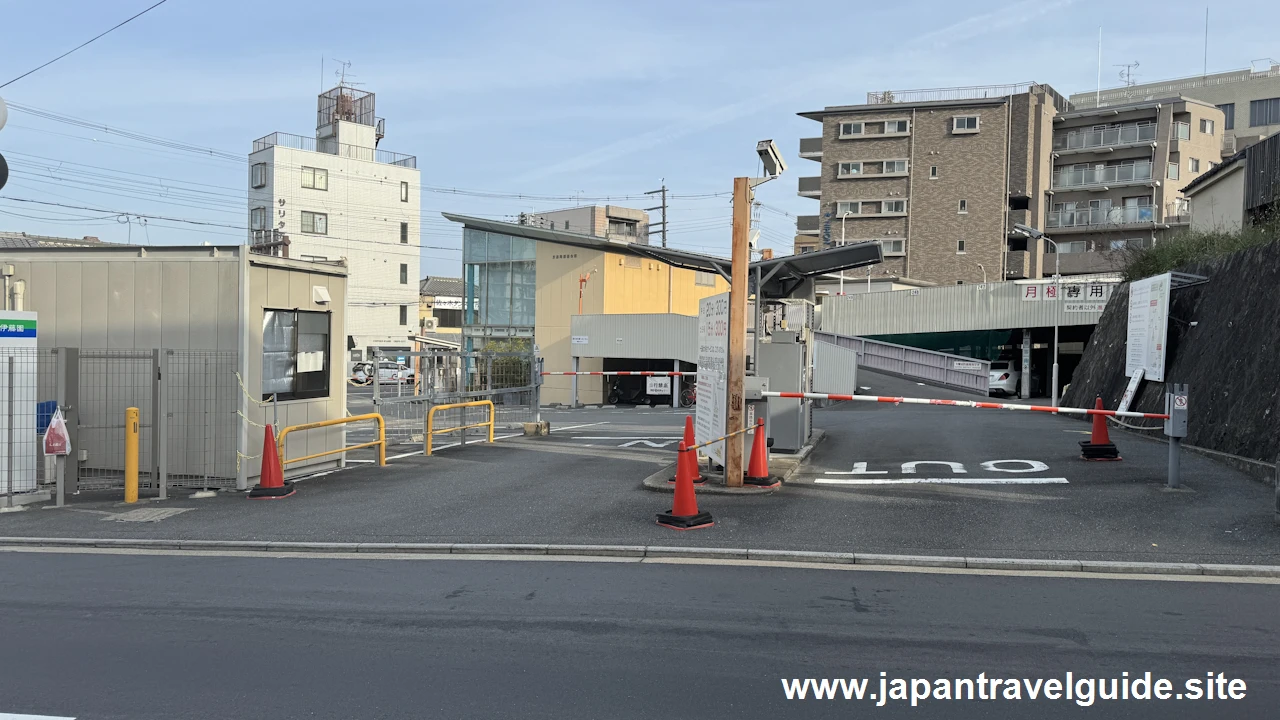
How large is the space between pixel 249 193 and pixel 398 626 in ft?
207

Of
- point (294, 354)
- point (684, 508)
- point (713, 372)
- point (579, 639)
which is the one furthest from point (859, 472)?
point (579, 639)

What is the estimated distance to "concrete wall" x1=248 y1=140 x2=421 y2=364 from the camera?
61.8 meters

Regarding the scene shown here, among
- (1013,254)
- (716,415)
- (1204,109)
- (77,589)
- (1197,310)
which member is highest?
(1204,109)

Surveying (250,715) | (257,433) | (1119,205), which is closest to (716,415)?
(257,433)

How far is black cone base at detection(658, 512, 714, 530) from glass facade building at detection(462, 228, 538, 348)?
3354 cm

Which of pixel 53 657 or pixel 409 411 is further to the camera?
pixel 409 411

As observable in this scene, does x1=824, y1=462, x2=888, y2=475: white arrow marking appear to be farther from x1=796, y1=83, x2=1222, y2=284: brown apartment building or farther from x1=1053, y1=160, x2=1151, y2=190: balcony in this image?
x1=1053, y1=160, x2=1151, y2=190: balcony

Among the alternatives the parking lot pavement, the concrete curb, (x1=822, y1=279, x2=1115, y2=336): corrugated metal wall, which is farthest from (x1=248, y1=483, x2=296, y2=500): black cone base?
(x1=822, y1=279, x2=1115, y2=336): corrugated metal wall

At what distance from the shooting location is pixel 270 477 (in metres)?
11.7

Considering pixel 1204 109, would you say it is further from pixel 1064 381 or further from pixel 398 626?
pixel 398 626

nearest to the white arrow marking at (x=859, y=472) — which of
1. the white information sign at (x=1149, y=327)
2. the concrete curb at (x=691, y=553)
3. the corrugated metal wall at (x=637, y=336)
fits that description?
the concrete curb at (x=691, y=553)

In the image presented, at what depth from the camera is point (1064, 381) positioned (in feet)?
158

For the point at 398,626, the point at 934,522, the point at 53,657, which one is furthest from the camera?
the point at 934,522

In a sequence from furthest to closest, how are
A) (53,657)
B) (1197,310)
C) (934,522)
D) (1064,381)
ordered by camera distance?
(1064,381) → (1197,310) → (934,522) → (53,657)
